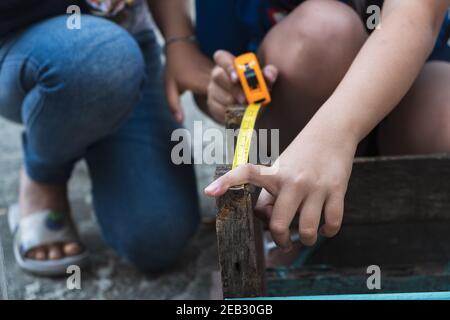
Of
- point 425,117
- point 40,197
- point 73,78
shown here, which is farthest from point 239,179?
point 40,197

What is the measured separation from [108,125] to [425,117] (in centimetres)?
63

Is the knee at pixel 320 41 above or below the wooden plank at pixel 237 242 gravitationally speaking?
above

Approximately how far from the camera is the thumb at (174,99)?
1.36m

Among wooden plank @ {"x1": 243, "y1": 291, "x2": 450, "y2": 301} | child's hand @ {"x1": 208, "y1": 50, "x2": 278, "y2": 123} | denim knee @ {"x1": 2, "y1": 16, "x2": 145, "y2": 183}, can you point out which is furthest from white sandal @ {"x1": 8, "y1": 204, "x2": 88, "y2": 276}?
wooden plank @ {"x1": 243, "y1": 291, "x2": 450, "y2": 301}

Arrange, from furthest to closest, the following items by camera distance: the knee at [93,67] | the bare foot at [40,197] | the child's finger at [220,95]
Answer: the bare foot at [40,197], the knee at [93,67], the child's finger at [220,95]

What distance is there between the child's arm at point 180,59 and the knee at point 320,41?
269 millimetres

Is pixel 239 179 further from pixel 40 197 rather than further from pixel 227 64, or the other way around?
pixel 40 197

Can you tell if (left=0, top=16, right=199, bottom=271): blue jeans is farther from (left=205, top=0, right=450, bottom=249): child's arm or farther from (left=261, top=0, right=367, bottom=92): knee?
(left=205, top=0, right=450, bottom=249): child's arm

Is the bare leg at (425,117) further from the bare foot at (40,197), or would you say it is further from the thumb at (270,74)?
the bare foot at (40,197)

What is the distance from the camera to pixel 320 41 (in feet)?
3.61

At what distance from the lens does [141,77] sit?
4.48 ft

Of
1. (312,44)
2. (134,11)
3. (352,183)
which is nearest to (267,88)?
(312,44)

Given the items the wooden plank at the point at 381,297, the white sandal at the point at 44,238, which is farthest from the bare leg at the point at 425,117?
the white sandal at the point at 44,238

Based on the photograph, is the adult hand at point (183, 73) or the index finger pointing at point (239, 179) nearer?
the index finger pointing at point (239, 179)
